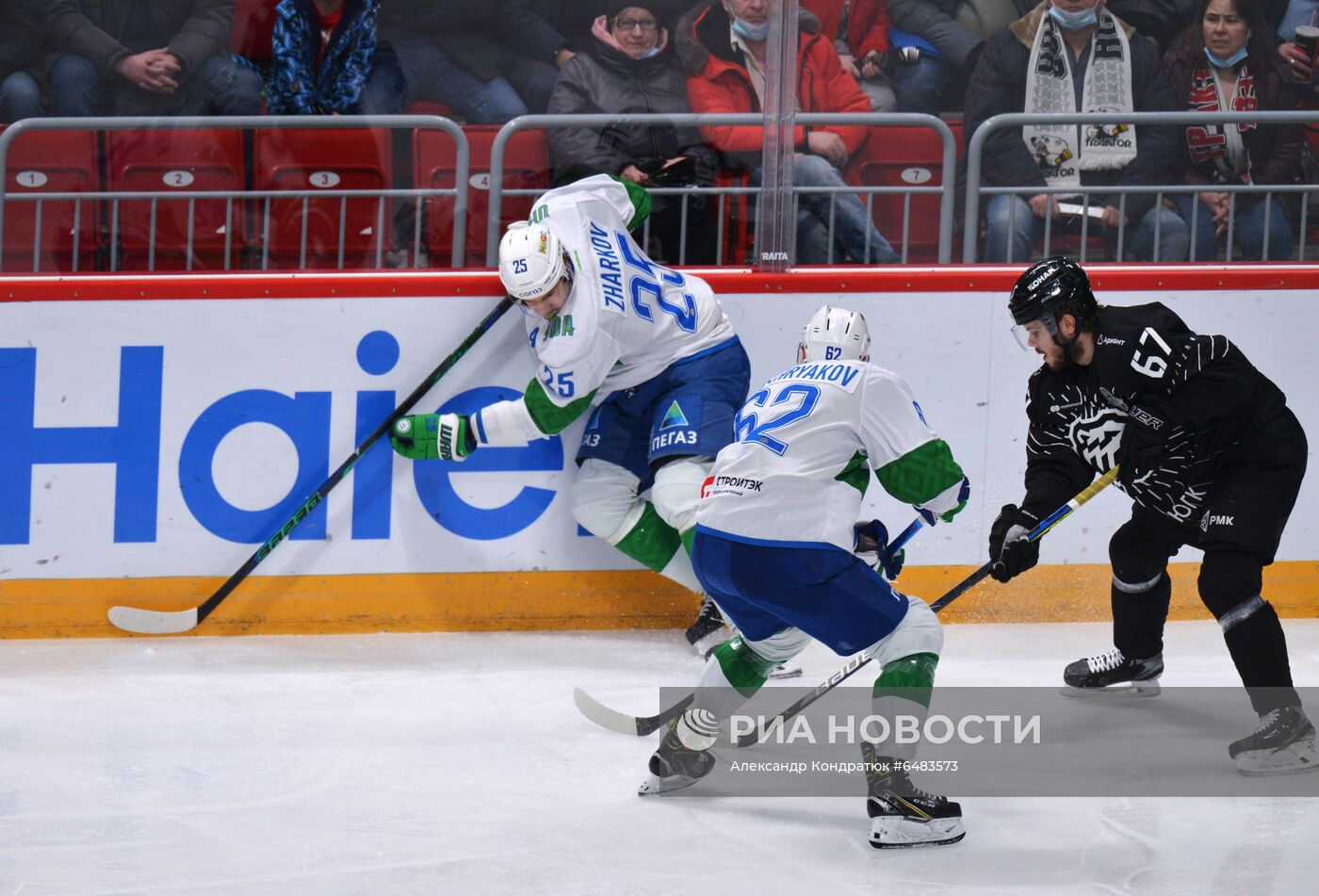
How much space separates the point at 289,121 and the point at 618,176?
3.13ft

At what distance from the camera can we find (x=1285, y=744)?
3.13 m

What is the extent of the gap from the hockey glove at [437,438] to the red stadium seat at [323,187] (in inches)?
23.7

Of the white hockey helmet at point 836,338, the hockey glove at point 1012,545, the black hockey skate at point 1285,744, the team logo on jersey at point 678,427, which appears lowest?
the black hockey skate at point 1285,744

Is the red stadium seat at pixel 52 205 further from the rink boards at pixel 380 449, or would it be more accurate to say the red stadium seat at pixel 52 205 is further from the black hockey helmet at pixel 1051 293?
the black hockey helmet at pixel 1051 293

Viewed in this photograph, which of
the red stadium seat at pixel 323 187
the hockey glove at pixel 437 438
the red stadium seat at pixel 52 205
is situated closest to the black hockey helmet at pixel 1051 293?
the hockey glove at pixel 437 438

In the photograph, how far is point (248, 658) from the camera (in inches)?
161

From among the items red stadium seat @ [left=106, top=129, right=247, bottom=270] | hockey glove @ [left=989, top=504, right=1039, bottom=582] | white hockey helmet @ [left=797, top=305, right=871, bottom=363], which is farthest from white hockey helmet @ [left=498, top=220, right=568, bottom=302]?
hockey glove @ [left=989, top=504, right=1039, bottom=582]

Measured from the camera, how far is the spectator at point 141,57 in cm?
427

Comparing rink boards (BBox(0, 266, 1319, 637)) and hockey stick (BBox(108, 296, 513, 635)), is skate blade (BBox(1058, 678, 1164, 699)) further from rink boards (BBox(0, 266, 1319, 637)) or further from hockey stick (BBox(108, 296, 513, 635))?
hockey stick (BBox(108, 296, 513, 635))

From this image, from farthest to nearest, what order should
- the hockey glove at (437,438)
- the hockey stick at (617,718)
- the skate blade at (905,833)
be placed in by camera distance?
the hockey glove at (437,438), the hockey stick at (617,718), the skate blade at (905,833)

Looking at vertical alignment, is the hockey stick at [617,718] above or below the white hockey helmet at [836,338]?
below

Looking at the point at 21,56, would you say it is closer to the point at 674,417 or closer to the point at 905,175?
the point at 674,417

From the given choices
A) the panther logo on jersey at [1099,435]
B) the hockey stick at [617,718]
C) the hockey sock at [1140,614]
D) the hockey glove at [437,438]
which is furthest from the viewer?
the hockey glove at [437,438]

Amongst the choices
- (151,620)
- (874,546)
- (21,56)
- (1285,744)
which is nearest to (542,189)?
(21,56)
